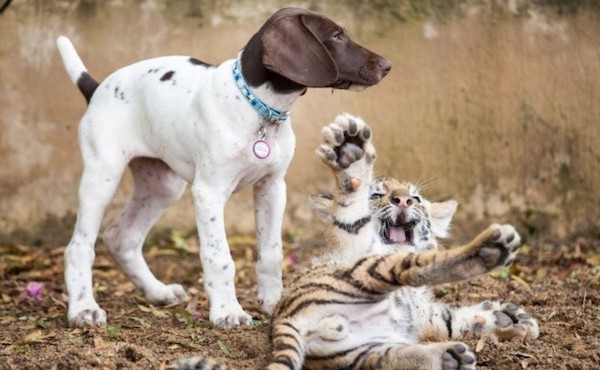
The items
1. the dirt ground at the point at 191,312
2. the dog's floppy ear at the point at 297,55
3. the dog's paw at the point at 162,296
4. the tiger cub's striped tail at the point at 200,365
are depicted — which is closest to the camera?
the tiger cub's striped tail at the point at 200,365

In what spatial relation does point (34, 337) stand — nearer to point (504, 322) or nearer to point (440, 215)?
point (440, 215)

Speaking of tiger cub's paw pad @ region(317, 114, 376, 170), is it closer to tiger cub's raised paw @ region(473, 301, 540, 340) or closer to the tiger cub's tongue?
the tiger cub's tongue

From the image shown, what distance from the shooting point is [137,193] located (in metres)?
6.44

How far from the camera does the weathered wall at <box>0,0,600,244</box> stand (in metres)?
8.06

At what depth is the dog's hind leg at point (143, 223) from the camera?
6.34 m

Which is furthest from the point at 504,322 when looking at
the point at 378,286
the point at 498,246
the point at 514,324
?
the point at 498,246

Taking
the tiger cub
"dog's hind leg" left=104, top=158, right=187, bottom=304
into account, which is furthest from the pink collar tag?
"dog's hind leg" left=104, top=158, right=187, bottom=304

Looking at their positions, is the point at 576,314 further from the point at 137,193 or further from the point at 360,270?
the point at 137,193

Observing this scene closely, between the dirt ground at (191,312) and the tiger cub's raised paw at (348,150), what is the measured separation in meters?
0.77

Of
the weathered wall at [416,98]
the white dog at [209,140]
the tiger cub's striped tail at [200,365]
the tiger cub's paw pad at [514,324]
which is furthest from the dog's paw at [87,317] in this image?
the weathered wall at [416,98]

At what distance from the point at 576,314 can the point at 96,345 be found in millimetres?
2285

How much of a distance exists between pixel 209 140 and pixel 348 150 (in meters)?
0.85

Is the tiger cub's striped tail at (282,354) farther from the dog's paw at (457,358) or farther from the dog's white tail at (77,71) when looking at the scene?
the dog's white tail at (77,71)

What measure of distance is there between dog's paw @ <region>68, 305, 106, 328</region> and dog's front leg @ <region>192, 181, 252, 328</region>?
61 cm
